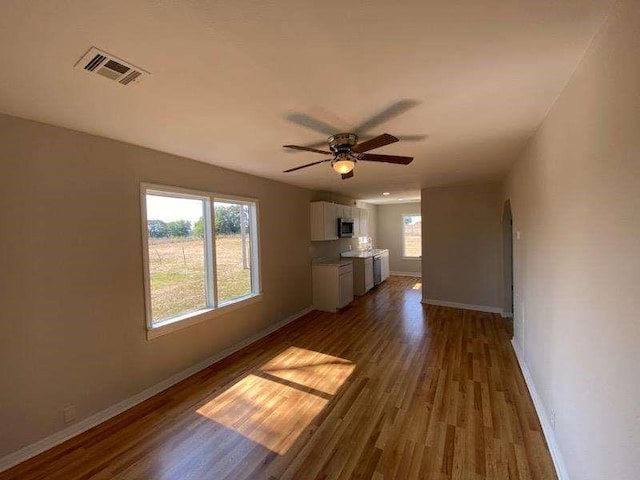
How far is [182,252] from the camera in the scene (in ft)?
10.6

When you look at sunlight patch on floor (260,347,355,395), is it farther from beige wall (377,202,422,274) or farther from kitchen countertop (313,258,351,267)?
beige wall (377,202,422,274)

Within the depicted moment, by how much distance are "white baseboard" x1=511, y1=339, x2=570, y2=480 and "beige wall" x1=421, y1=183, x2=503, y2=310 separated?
247 cm

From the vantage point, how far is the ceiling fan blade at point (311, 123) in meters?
2.04

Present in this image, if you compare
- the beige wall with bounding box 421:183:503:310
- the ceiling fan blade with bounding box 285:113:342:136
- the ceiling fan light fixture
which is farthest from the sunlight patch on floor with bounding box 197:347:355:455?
the beige wall with bounding box 421:183:503:310

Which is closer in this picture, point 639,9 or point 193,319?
point 639,9

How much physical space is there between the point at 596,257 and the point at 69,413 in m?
3.65

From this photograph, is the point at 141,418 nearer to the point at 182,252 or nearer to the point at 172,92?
the point at 182,252

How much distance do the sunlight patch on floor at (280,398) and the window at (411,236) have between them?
6.39 m

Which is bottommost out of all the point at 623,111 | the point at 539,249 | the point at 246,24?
the point at 539,249

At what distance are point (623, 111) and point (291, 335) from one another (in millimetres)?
4156

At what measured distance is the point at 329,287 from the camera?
18.3 ft

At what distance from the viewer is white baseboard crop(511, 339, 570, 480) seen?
1.78 meters

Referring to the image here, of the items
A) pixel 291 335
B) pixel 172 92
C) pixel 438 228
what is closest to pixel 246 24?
pixel 172 92

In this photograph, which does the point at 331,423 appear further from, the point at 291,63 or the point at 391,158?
the point at 291,63
